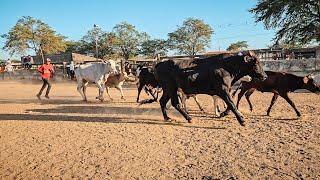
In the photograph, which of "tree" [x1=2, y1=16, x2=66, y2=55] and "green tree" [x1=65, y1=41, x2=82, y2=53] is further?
"green tree" [x1=65, y1=41, x2=82, y2=53]

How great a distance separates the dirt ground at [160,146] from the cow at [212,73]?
807 mm

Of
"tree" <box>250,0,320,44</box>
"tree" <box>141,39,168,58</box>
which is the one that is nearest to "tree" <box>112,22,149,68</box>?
"tree" <box>141,39,168,58</box>

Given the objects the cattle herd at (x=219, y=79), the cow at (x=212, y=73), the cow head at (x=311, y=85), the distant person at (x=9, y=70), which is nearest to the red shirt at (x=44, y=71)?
the cattle herd at (x=219, y=79)

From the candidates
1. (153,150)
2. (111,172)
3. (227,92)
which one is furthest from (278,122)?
(111,172)

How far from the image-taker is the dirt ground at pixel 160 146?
5.16 metres

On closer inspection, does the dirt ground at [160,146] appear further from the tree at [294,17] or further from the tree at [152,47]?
the tree at [152,47]

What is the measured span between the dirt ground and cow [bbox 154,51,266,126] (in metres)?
0.81

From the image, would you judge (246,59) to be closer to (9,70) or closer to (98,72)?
(98,72)

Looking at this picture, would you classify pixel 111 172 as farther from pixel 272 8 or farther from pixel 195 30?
pixel 195 30

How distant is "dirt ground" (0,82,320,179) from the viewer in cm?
516

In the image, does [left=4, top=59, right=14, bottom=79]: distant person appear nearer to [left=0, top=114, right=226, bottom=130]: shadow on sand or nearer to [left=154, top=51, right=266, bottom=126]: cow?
[left=0, top=114, right=226, bottom=130]: shadow on sand

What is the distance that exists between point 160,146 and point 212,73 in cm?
244

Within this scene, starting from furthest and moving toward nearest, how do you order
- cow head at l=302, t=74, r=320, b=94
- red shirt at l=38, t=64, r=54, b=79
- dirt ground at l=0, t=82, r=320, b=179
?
1. red shirt at l=38, t=64, r=54, b=79
2. cow head at l=302, t=74, r=320, b=94
3. dirt ground at l=0, t=82, r=320, b=179

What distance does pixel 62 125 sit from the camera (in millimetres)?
8820
